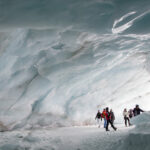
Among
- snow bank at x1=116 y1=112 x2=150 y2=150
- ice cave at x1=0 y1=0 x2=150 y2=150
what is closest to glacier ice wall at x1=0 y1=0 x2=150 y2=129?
ice cave at x1=0 y1=0 x2=150 y2=150

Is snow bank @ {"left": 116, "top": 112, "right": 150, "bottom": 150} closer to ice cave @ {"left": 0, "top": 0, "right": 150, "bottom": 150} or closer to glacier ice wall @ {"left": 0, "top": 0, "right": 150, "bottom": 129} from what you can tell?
ice cave @ {"left": 0, "top": 0, "right": 150, "bottom": 150}

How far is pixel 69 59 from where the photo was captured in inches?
572

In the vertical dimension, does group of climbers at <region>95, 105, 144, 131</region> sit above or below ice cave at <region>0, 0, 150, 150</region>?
below

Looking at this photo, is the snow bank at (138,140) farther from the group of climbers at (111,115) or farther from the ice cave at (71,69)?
the group of climbers at (111,115)

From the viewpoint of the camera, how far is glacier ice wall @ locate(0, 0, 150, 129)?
8.58 metres

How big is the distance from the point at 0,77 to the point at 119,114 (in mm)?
17888

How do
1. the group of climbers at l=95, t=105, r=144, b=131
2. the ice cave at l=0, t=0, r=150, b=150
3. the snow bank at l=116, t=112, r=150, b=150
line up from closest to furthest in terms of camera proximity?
the snow bank at l=116, t=112, r=150, b=150 → the ice cave at l=0, t=0, r=150, b=150 → the group of climbers at l=95, t=105, r=144, b=131

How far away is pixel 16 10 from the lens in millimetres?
7777

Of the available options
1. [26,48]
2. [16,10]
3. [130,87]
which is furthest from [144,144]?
[130,87]

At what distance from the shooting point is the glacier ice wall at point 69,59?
8578mm

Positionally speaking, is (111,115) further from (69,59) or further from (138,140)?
(138,140)

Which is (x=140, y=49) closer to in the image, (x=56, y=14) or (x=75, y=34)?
(x=75, y=34)

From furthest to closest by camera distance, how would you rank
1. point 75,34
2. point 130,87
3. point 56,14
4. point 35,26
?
point 130,87 < point 75,34 < point 35,26 < point 56,14

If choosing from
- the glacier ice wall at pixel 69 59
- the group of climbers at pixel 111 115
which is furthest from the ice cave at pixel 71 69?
the group of climbers at pixel 111 115
